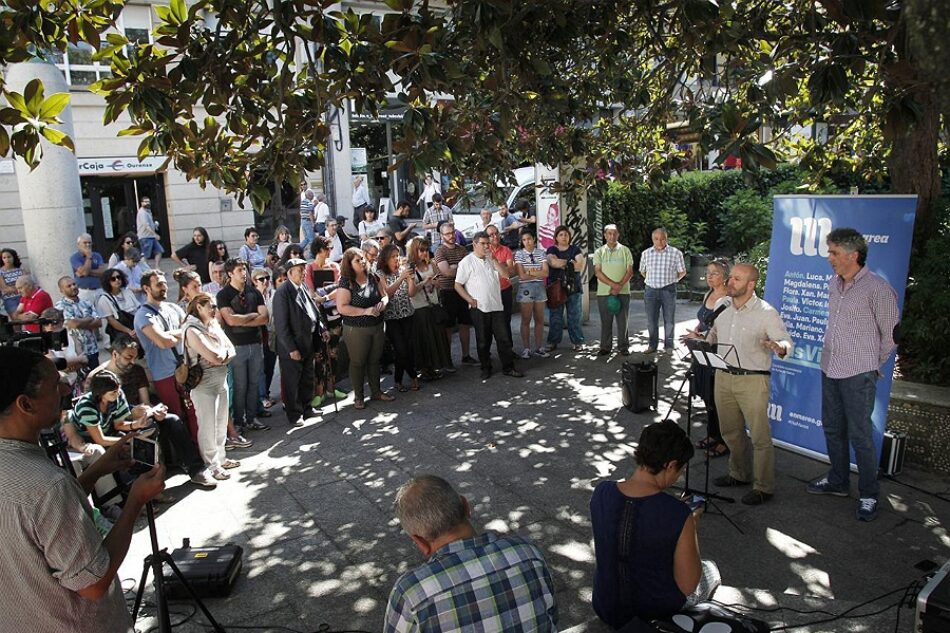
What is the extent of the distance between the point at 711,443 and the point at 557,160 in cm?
353

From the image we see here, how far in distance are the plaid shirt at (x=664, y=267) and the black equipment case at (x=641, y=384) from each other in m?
2.48

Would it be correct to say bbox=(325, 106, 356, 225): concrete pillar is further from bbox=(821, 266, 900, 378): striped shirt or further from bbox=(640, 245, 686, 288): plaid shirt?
bbox=(821, 266, 900, 378): striped shirt

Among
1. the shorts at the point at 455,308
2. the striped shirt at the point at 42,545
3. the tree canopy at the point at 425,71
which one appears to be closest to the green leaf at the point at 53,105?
the tree canopy at the point at 425,71

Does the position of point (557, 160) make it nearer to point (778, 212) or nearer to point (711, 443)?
point (778, 212)

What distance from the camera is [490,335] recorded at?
33.2ft

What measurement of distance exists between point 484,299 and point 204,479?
4392 millimetres

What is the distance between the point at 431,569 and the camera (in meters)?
2.67

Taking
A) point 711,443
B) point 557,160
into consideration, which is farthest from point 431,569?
point 557,160

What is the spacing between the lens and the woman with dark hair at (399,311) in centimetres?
959

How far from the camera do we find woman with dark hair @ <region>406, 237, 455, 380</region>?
9.99 m

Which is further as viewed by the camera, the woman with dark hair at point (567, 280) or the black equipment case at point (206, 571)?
the woman with dark hair at point (567, 280)

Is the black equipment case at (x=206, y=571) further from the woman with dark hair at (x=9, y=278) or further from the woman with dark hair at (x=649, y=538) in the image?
the woman with dark hair at (x=9, y=278)

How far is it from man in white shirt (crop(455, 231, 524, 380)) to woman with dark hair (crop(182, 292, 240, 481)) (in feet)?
12.3

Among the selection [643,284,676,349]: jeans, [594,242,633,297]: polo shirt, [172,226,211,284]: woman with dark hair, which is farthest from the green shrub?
[172,226,211,284]: woman with dark hair
